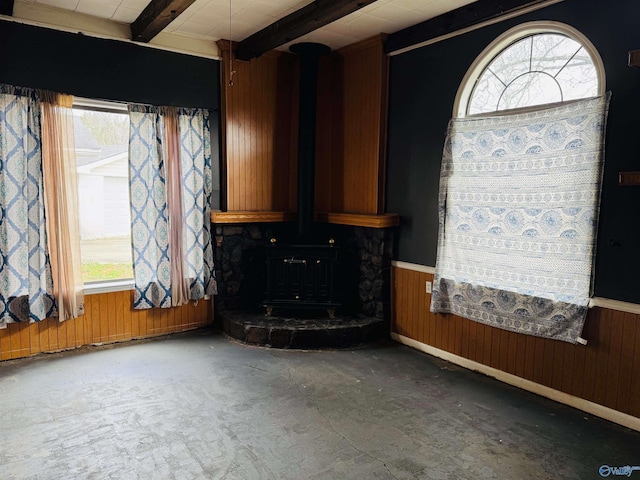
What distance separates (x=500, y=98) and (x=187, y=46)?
2.98 m

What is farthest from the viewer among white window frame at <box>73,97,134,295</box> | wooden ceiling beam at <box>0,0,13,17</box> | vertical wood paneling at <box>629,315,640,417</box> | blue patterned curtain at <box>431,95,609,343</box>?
white window frame at <box>73,97,134,295</box>

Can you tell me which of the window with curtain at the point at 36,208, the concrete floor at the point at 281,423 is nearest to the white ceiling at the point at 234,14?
the window with curtain at the point at 36,208

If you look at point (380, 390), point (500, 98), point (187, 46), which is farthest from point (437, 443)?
point (187, 46)

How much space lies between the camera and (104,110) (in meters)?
4.41

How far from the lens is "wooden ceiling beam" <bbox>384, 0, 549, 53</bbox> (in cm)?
360

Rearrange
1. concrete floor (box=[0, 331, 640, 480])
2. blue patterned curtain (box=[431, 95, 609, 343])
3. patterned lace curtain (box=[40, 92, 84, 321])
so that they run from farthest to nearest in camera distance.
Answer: patterned lace curtain (box=[40, 92, 84, 321]), blue patterned curtain (box=[431, 95, 609, 343]), concrete floor (box=[0, 331, 640, 480])

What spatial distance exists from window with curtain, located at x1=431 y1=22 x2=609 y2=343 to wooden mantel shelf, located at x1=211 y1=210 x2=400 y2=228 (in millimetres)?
576

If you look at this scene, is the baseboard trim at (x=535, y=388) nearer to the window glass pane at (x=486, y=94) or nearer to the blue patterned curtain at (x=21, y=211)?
the window glass pane at (x=486, y=94)

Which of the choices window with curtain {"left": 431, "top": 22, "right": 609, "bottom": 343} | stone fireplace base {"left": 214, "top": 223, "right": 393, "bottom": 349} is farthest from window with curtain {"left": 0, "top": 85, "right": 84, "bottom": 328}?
window with curtain {"left": 431, "top": 22, "right": 609, "bottom": 343}

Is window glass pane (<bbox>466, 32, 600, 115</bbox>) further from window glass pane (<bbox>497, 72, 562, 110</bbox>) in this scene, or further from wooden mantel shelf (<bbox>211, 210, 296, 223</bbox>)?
wooden mantel shelf (<bbox>211, 210, 296, 223</bbox>)

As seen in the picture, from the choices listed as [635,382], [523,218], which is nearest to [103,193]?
[523,218]

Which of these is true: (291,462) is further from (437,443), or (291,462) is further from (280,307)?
(280,307)

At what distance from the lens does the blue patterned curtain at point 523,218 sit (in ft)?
10.7

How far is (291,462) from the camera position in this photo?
262cm
